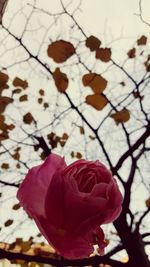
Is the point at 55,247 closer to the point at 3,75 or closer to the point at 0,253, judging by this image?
the point at 0,253

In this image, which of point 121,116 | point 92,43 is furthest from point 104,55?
point 121,116

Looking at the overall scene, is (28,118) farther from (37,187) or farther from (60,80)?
(37,187)

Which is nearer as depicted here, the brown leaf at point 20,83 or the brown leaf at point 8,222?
the brown leaf at point 20,83

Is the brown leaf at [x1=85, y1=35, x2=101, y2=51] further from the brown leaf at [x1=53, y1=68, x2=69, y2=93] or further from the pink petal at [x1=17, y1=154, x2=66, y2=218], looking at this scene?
the pink petal at [x1=17, y1=154, x2=66, y2=218]

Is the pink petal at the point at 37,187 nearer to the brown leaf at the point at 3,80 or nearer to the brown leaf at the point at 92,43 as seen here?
the brown leaf at the point at 92,43

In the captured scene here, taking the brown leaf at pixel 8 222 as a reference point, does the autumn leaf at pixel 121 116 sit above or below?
above

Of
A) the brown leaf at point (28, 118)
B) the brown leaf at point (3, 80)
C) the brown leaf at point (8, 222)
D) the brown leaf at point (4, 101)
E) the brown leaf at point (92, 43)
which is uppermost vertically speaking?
the brown leaf at point (3, 80)

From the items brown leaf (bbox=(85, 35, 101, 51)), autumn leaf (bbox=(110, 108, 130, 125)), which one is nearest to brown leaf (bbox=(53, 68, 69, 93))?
brown leaf (bbox=(85, 35, 101, 51))

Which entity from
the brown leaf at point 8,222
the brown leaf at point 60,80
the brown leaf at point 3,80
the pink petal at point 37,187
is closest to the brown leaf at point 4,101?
the brown leaf at point 3,80
